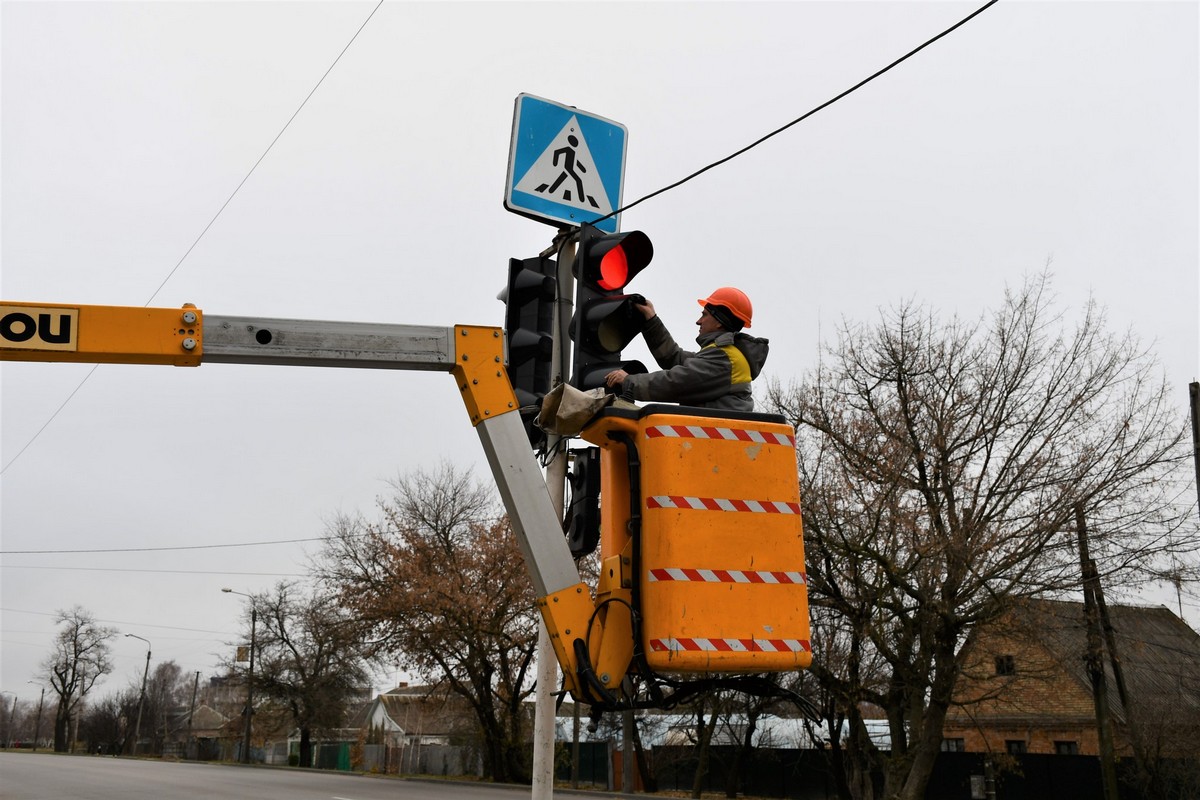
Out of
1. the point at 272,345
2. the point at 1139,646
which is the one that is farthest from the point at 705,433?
the point at 1139,646

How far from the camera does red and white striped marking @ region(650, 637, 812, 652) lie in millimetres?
3670

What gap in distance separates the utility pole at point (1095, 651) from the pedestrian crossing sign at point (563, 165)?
55.9 feet

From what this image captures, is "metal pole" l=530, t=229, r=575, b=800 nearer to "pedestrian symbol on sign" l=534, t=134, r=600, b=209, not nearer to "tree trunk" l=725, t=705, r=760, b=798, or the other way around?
"pedestrian symbol on sign" l=534, t=134, r=600, b=209

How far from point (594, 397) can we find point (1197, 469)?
57.2ft

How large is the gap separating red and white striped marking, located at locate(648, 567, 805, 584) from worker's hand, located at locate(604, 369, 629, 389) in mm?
822

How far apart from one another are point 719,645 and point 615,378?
3.73ft

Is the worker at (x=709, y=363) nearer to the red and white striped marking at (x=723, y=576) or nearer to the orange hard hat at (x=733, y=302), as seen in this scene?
the orange hard hat at (x=733, y=302)

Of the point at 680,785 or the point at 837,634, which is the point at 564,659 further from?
the point at 680,785

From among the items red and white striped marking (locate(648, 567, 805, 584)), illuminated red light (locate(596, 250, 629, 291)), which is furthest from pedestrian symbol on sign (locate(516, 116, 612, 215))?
red and white striped marking (locate(648, 567, 805, 584))

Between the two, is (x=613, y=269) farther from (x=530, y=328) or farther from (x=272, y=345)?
(x=272, y=345)

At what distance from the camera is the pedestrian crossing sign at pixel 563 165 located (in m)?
5.78

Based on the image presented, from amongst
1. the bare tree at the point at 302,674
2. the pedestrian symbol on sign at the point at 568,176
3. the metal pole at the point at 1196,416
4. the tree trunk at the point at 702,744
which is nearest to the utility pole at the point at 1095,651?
the metal pole at the point at 1196,416

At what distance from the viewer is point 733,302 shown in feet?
14.9

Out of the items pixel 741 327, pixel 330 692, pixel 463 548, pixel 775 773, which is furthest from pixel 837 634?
pixel 330 692
